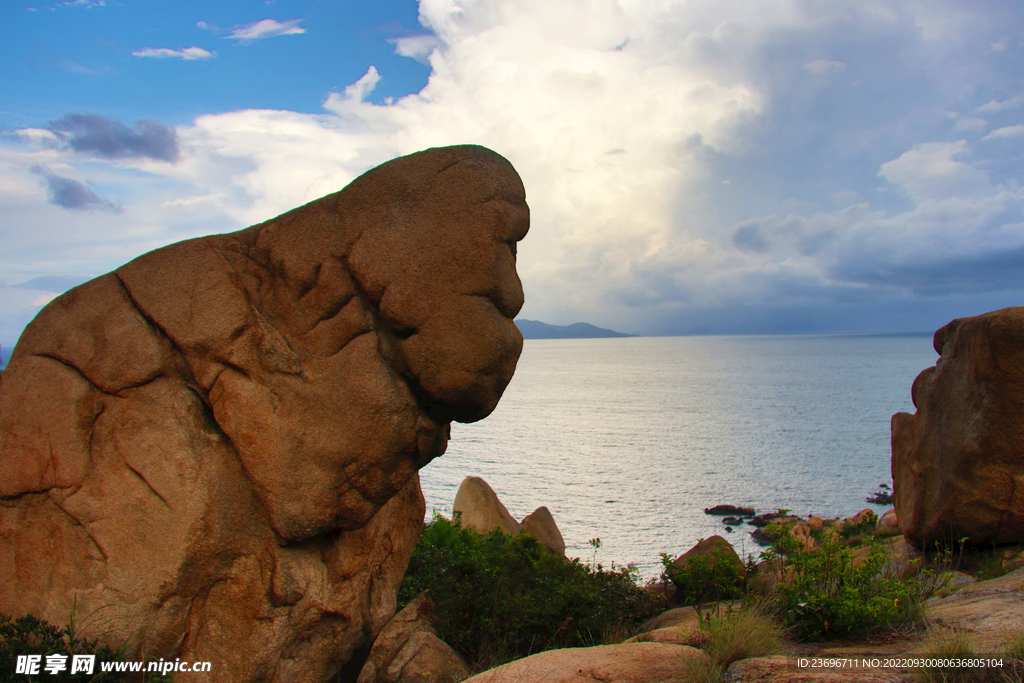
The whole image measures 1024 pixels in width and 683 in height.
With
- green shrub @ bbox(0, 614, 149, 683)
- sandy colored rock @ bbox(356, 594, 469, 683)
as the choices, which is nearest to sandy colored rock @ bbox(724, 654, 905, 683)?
sandy colored rock @ bbox(356, 594, 469, 683)

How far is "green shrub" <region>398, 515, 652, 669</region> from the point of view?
1103cm

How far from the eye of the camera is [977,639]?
794 centimetres

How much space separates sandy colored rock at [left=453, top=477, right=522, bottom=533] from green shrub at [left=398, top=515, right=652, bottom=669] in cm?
600

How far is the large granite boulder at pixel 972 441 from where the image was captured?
1337 cm

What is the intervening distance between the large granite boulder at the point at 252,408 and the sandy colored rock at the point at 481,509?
12179 mm

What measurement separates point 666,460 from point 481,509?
85.1 feet

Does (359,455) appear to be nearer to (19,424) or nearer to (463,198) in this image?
(463,198)

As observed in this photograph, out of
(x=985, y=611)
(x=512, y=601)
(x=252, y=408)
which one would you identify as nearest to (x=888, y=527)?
(x=985, y=611)

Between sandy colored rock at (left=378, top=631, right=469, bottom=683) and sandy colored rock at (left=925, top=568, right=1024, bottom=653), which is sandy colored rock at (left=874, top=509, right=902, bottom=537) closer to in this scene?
sandy colored rock at (left=925, top=568, right=1024, bottom=653)

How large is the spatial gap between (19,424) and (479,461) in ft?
125

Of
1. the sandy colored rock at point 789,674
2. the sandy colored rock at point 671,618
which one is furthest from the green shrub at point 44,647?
the sandy colored rock at point 671,618

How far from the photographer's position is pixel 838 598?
9031 millimetres

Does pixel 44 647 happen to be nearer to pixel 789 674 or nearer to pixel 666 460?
pixel 789 674

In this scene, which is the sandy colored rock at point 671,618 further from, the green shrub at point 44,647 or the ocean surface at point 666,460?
the ocean surface at point 666,460
